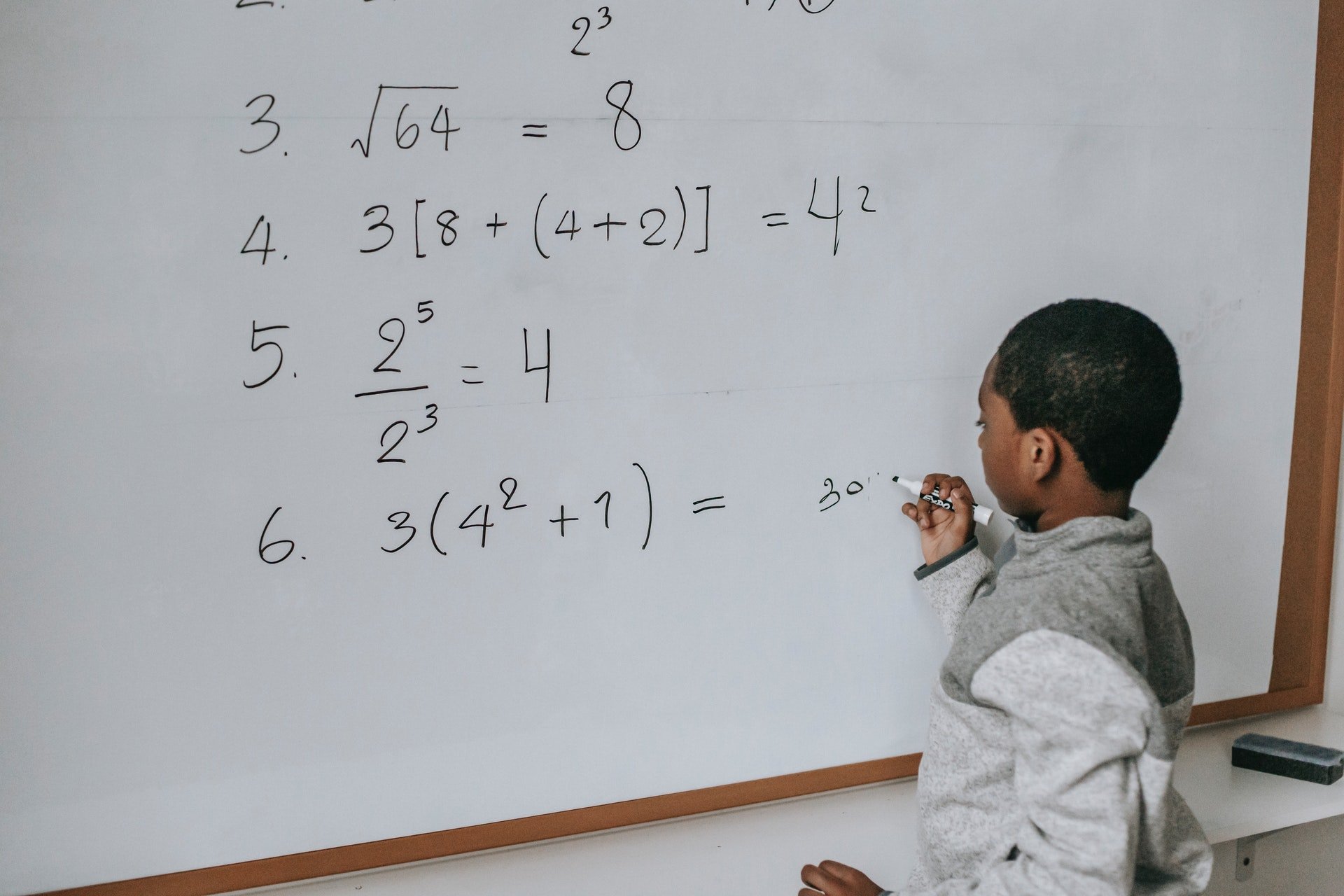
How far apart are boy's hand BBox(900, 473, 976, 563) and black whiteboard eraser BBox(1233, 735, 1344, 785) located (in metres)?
0.49

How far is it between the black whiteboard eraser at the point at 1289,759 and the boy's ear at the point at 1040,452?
0.62 m

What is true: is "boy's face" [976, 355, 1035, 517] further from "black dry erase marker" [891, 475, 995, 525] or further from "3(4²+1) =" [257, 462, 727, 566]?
"3(4²+1) =" [257, 462, 727, 566]

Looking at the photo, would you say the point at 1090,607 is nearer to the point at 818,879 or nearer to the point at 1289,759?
the point at 818,879

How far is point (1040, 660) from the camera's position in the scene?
0.64 m

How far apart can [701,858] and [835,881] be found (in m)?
0.14

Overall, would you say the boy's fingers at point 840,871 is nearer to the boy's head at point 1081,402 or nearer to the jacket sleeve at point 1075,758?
the jacket sleeve at point 1075,758

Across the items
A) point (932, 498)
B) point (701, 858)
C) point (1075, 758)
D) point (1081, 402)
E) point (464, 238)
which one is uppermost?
point (464, 238)

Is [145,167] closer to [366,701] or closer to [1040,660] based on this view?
[366,701]

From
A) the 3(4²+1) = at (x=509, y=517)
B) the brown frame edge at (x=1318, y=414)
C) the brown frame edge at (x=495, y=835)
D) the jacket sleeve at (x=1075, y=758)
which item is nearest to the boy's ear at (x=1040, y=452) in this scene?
the jacket sleeve at (x=1075, y=758)

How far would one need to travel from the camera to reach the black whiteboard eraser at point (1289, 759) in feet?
3.50

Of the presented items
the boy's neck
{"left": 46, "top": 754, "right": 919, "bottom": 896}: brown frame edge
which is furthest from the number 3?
the boy's neck

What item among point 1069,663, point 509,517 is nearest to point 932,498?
point 1069,663

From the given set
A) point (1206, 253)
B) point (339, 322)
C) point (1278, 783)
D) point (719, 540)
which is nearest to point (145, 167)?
point (339, 322)

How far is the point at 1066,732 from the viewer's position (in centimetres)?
62
